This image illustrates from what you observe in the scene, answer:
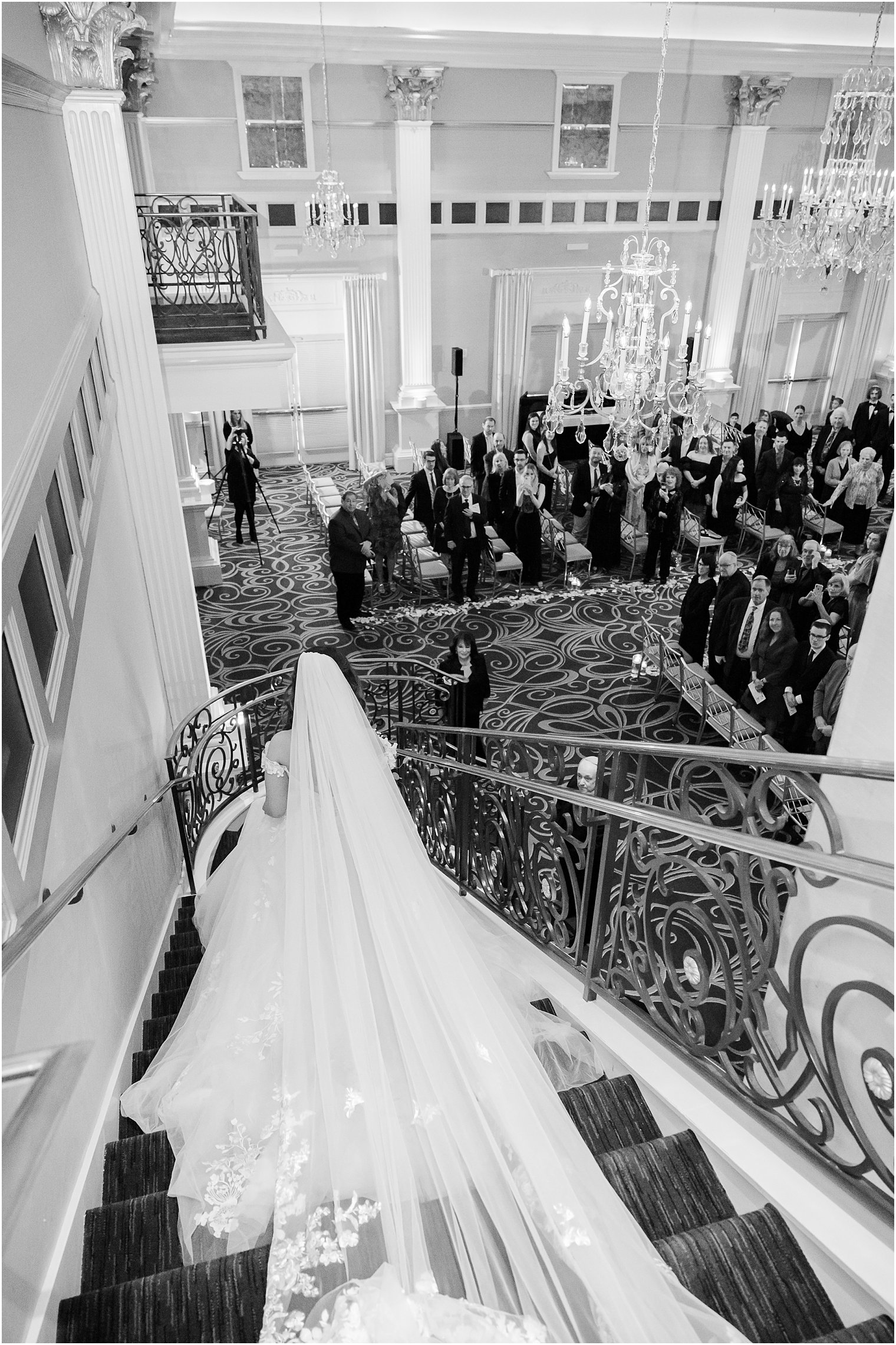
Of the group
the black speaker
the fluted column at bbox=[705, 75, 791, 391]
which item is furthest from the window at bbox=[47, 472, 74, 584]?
the fluted column at bbox=[705, 75, 791, 391]

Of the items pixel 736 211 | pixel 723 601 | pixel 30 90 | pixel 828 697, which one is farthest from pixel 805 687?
pixel 736 211

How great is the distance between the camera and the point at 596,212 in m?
14.5

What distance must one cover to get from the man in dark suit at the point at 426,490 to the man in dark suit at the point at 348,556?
147 cm

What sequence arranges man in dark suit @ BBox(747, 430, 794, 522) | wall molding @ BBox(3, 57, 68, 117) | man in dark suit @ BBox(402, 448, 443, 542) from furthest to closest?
man in dark suit @ BBox(747, 430, 794, 522) < man in dark suit @ BBox(402, 448, 443, 542) < wall molding @ BBox(3, 57, 68, 117)

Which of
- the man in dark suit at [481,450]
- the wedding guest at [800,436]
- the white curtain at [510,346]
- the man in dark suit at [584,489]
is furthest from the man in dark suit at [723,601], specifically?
the white curtain at [510,346]

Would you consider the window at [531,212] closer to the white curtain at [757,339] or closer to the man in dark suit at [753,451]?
the white curtain at [757,339]

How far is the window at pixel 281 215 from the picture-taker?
1320cm

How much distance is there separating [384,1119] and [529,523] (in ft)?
29.0

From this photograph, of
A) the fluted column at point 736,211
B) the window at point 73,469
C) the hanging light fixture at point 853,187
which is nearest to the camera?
the window at point 73,469

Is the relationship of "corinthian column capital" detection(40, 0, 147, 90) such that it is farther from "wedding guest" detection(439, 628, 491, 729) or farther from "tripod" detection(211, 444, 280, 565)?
"tripod" detection(211, 444, 280, 565)

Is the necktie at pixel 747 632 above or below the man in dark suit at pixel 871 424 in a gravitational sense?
below

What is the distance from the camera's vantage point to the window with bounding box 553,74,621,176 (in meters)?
13.5

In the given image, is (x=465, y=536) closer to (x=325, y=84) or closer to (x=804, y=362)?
(x=325, y=84)

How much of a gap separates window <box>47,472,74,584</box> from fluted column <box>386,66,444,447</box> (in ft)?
37.1
